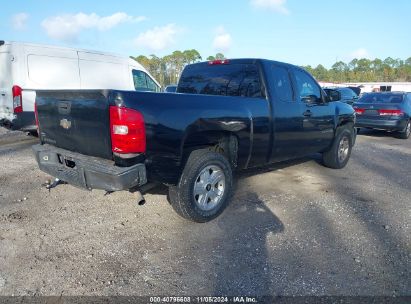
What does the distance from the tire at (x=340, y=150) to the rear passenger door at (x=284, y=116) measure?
4.71 ft

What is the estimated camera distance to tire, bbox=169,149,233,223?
12.6ft

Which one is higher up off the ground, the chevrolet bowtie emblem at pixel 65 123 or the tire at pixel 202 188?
the chevrolet bowtie emblem at pixel 65 123

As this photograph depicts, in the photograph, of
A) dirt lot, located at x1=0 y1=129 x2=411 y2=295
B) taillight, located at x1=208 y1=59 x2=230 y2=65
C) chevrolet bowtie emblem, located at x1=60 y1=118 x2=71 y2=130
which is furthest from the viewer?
taillight, located at x1=208 y1=59 x2=230 y2=65

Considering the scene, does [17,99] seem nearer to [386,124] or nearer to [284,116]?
[284,116]

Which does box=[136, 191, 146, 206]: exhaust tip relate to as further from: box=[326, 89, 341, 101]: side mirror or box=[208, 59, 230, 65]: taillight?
box=[326, 89, 341, 101]: side mirror

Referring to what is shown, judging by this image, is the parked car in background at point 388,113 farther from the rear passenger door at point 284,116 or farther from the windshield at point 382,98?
the rear passenger door at point 284,116

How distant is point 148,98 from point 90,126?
67cm

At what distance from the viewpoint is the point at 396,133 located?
12445mm

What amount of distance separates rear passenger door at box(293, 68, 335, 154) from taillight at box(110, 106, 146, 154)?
299 centimetres

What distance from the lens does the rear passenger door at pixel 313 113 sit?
550cm

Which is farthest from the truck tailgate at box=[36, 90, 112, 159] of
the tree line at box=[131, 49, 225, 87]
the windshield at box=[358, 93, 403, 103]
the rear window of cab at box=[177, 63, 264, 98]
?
the tree line at box=[131, 49, 225, 87]

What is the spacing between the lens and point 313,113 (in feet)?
18.6

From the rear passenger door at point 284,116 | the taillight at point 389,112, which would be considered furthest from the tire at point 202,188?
the taillight at point 389,112

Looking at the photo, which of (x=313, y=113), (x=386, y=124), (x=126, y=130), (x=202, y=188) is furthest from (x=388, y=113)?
(x=126, y=130)
